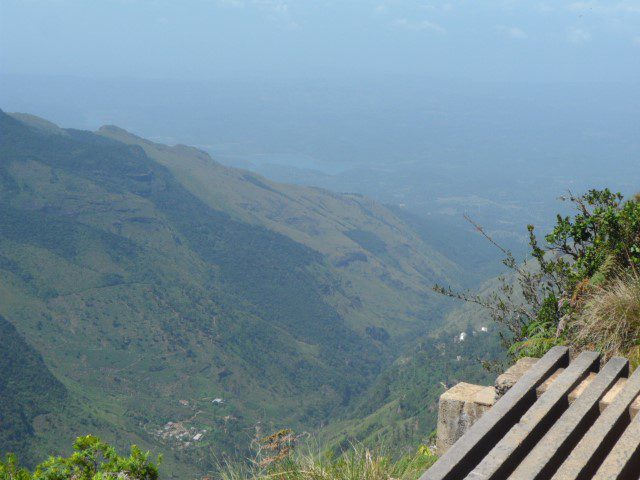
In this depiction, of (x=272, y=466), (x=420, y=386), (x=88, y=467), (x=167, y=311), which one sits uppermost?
(x=272, y=466)

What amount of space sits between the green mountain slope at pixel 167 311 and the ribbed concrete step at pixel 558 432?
245 feet

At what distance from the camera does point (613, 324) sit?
557cm

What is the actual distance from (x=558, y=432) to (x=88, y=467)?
348 centimetres

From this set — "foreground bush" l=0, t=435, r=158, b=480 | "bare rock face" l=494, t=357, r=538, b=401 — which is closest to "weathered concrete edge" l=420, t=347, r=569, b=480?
"bare rock face" l=494, t=357, r=538, b=401

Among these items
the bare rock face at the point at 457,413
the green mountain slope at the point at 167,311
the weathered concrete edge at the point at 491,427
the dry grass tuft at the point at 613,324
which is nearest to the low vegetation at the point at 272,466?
the bare rock face at the point at 457,413

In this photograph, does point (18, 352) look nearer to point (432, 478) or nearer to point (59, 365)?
point (59, 365)

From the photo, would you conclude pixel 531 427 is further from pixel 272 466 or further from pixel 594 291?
pixel 594 291

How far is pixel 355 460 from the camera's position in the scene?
479 centimetres

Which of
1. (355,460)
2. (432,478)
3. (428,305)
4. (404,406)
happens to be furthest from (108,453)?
(428,305)

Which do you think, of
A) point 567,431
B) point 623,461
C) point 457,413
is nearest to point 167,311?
point 457,413

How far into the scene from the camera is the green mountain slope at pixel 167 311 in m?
101

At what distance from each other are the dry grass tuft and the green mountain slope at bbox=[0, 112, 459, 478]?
243 feet

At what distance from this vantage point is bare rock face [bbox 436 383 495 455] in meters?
5.44

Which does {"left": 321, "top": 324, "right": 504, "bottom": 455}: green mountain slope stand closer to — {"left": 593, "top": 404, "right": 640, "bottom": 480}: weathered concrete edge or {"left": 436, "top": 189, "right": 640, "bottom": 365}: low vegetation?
{"left": 436, "top": 189, "right": 640, "bottom": 365}: low vegetation
